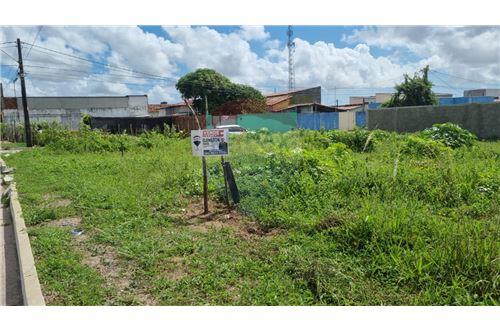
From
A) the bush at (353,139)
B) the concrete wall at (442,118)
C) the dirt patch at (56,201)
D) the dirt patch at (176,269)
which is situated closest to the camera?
the dirt patch at (176,269)

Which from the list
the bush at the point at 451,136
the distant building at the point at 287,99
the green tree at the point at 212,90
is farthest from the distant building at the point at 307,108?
the bush at the point at 451,136

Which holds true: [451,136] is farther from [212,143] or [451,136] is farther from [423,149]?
[212,143]

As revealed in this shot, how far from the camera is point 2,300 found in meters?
3.51

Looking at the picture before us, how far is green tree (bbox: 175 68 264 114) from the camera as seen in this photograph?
28.4 m

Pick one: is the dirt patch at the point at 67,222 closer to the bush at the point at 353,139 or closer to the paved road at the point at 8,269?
the paved road at the point at 8,269

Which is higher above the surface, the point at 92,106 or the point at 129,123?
the point at 92,106

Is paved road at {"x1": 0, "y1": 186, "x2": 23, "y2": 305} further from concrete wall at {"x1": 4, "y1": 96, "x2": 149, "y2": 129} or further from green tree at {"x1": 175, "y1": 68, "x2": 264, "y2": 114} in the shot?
concrete wall at {"x1": 4, "y1": 96, "x2": 149, "y2": 129}

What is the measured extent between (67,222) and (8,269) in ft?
4.18

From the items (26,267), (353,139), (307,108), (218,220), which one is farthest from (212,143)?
(307,108)

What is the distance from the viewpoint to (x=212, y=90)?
3105cm

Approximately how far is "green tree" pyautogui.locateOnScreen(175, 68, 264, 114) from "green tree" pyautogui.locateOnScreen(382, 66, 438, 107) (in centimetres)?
1169

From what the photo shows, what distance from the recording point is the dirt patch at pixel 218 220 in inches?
180

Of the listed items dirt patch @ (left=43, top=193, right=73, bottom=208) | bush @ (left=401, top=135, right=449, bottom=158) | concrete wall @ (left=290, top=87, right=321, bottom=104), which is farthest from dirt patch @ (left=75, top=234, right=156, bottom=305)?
concrete wall @ (left=290, top=87, right=321, bottom=104)

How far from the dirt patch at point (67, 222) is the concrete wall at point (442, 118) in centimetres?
1584
